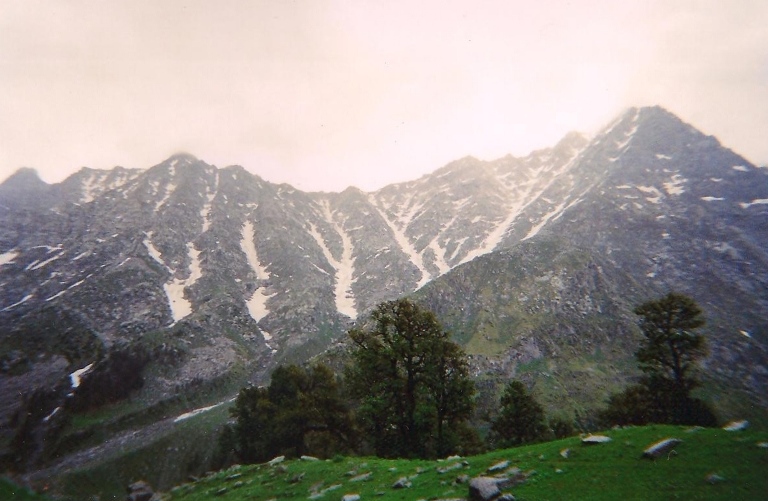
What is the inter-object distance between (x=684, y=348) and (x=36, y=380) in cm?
21222

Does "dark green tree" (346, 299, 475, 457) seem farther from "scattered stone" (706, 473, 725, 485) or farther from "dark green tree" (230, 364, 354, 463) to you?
"scattered stone" (706, 473, 725, 485)

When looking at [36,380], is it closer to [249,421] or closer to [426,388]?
[249,421]


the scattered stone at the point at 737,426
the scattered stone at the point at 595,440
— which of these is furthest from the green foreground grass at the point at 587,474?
the scattered stone at the point at 737,426

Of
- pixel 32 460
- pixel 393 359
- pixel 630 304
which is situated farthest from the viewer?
pixel 630 304

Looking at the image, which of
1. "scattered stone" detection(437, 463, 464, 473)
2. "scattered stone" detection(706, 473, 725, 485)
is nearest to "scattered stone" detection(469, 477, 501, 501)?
"scattered stone" detection(437, 463, 464, 473)

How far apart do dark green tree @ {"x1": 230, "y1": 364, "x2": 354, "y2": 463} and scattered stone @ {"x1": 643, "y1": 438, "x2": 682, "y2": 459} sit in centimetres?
3661

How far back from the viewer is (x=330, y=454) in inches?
1742

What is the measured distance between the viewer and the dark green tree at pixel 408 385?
118 ft

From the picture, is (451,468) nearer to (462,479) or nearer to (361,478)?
(462,479)

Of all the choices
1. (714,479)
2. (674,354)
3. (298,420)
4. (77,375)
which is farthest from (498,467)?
(77,375)

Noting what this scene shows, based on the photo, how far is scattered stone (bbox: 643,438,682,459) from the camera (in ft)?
52.0

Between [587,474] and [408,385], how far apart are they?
22.1m

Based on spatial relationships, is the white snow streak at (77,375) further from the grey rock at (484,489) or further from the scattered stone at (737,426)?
the scattered stone at (737,426)

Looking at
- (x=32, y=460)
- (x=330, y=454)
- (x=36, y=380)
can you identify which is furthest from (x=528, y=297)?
(x=36, y=380)
